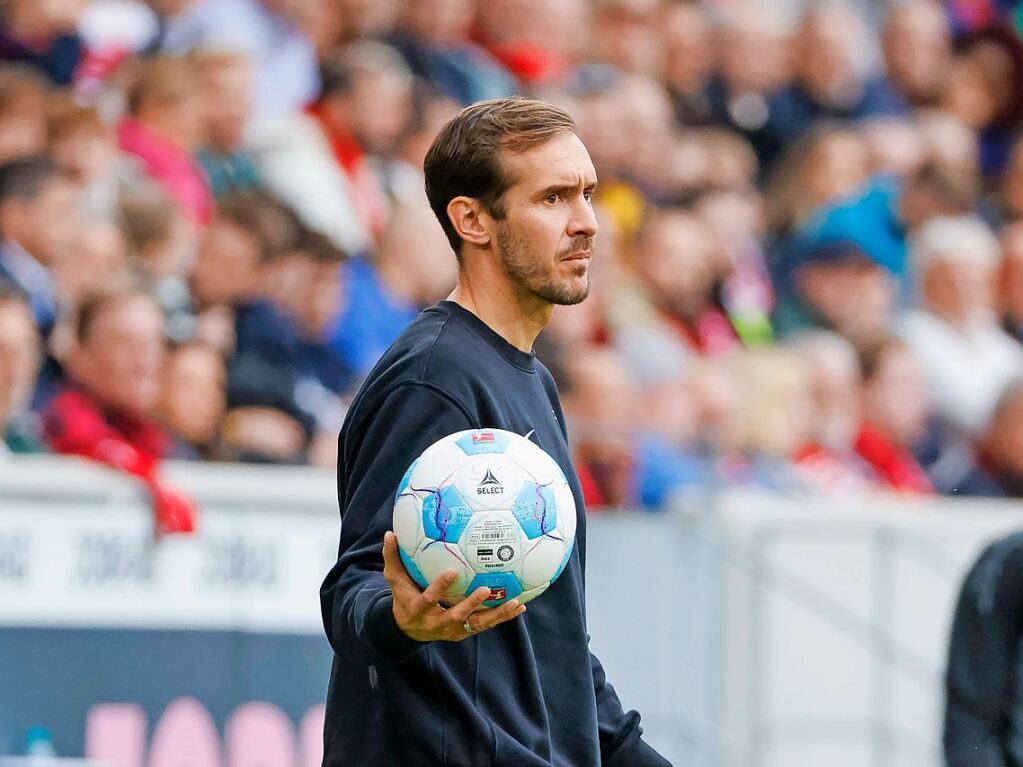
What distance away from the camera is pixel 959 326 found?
39.4 feet

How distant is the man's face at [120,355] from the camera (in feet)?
23.0

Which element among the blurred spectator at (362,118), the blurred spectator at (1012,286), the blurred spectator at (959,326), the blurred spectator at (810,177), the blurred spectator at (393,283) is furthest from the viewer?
the blurred spectator at (1012,286)

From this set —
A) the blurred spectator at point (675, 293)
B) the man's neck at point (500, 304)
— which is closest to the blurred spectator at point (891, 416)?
the blurred spectator at point (675, 293)

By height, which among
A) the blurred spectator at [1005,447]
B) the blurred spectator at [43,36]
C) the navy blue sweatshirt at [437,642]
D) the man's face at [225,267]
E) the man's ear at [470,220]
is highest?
the blurred spectator at [43,36]

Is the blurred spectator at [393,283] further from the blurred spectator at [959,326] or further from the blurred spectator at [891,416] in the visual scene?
the blurred spectator at [959,326]

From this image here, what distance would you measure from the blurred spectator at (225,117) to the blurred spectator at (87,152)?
2.64ft

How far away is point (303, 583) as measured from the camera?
7.08 metres

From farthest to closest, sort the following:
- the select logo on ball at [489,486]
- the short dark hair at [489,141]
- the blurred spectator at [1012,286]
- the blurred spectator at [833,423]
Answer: the blurred spectator at [1012,286] < the blurred spectator at [833,423] < the short dark hair at [489,141] < the select logo on ball at [489,486]

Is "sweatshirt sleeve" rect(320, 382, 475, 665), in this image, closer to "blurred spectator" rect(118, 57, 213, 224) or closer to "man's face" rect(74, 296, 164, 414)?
"man's face" rect(74, 296, 164, 414)

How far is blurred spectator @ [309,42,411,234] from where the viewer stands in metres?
9.78

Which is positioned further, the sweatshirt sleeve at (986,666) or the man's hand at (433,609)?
the sweatshirt sleeve at (986,666)

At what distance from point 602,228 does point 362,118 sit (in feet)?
4.78

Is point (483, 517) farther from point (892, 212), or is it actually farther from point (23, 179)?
point (892, 212)

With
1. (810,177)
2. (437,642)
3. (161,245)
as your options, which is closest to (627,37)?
(810,177)
